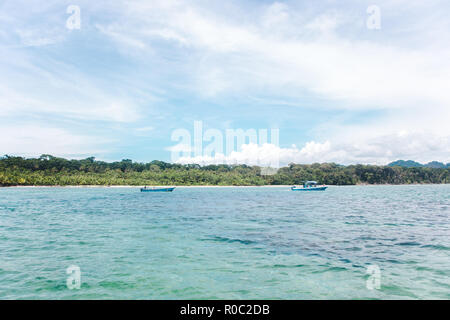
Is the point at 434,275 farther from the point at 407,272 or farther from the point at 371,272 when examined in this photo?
the point at 371,272

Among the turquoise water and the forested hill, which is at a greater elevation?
the forested hill

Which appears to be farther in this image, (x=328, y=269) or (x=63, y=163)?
(x=63, y=163)

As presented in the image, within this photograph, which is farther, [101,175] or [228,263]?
[101,175]

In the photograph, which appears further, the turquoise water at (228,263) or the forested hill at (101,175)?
the forested hill at (101,175)

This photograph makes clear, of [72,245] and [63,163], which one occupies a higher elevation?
[63,163]

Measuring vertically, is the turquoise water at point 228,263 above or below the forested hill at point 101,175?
below

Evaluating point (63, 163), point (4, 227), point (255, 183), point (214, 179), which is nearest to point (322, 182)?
point (255, 183)

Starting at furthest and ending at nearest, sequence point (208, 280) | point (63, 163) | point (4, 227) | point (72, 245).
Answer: point (63, 163)
point (4, 227)
point (72, 245)
point (208, 280)

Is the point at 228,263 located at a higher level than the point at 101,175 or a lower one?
lower

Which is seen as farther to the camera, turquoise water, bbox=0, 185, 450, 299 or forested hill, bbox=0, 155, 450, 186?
forested hill, bbox=0, 155, 450, 186
